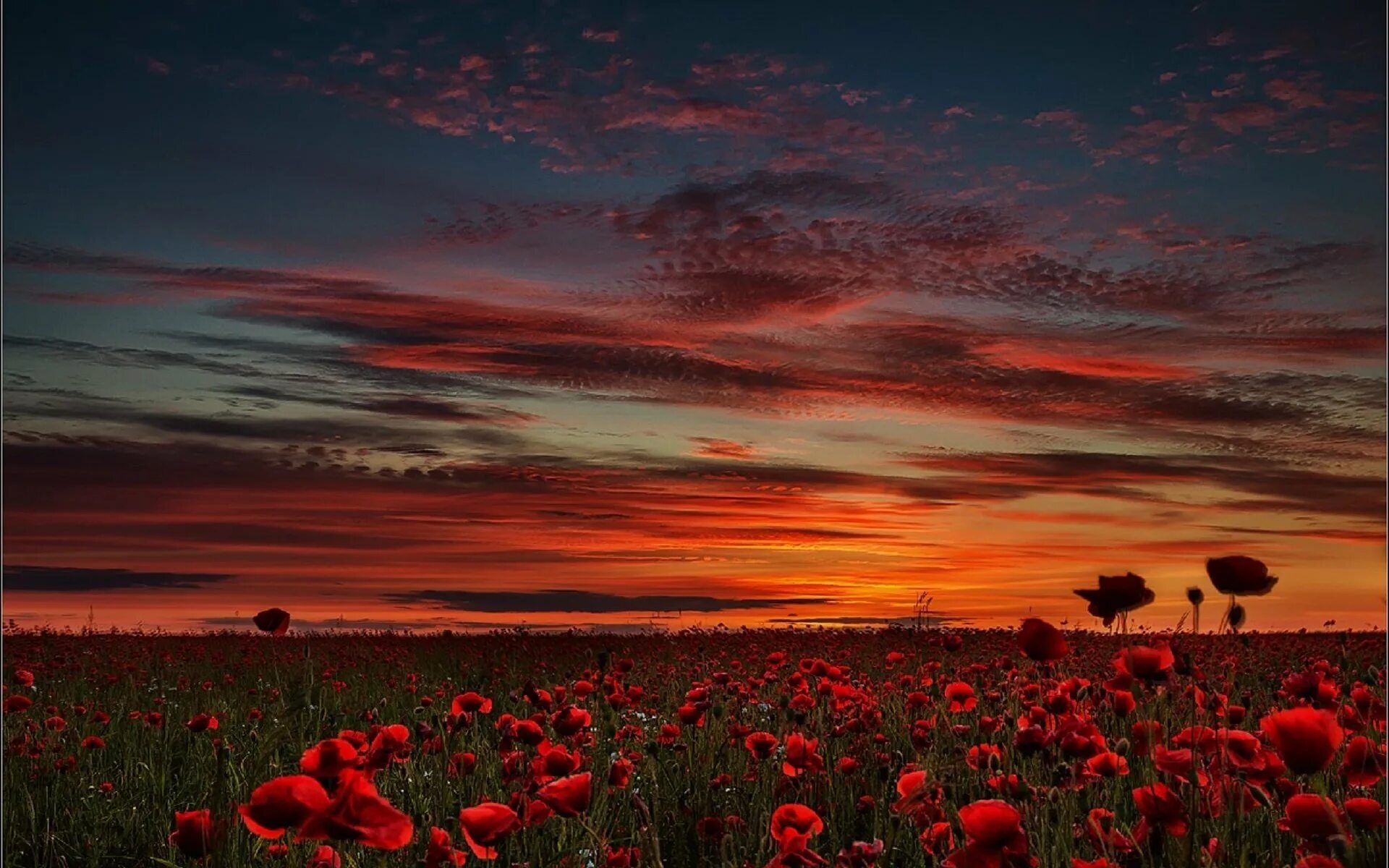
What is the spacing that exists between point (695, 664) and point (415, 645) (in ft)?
15.9

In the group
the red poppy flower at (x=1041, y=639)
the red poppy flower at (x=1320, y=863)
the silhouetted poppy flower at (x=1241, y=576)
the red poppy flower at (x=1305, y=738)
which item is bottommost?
the red poppy flower at (x=1320, y=863)

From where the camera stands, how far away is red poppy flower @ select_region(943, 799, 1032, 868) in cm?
243

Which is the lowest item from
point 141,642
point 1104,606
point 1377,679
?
point 141,642

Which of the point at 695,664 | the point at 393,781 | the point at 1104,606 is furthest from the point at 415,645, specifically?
the point at 1104,606

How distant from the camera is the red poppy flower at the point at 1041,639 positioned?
2.89 metres

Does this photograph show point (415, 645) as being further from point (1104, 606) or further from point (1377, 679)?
point (1104, 606)

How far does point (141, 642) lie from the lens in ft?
46.9

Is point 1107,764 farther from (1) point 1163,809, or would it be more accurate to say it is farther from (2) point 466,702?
(2) point 466,702

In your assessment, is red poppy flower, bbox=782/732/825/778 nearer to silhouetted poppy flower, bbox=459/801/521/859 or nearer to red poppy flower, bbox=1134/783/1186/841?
red poppy flower, bbox=1134/783/1186/841

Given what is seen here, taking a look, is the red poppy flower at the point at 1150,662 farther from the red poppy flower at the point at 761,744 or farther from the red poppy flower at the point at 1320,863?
the red poppy flower at the point at 761,744

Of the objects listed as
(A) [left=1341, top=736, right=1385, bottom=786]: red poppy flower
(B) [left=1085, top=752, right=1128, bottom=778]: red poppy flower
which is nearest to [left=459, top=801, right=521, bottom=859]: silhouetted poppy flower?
(B) [left=1085, top=752, right=1128, bottom=778]: red poppy flower

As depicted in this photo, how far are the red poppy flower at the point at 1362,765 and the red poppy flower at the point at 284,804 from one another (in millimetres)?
2918

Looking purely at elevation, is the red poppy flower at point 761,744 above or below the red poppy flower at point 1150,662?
below

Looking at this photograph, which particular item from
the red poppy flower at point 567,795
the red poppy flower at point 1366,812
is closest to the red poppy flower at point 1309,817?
the red poppy flower at point 1366,812
